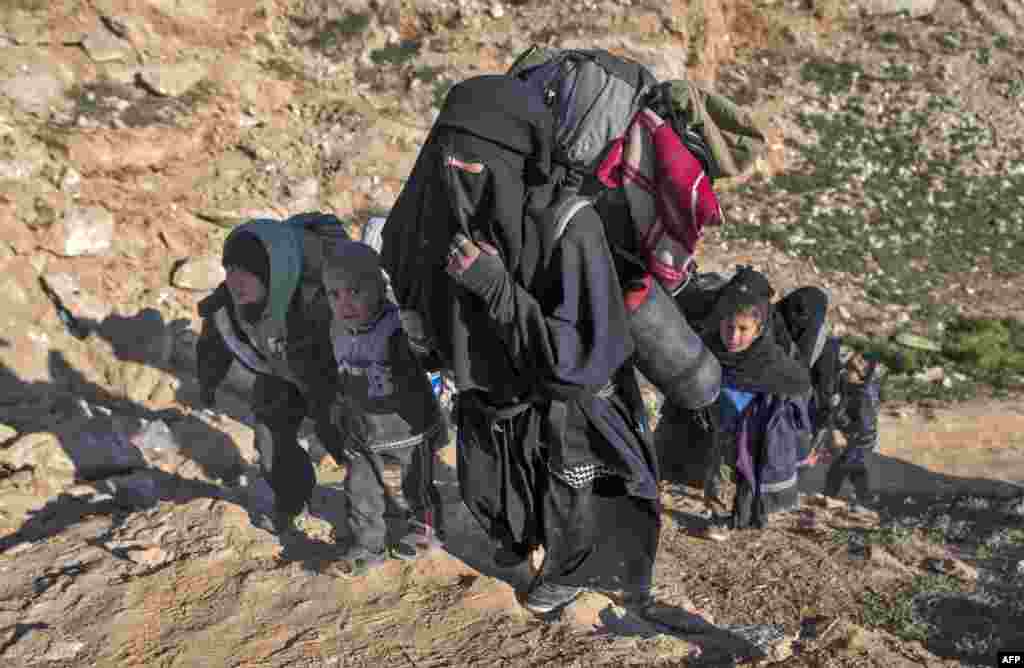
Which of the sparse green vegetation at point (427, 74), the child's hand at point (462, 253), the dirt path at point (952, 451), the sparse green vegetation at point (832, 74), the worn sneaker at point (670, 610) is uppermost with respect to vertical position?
the sparse green vegetation at point (832, 74)

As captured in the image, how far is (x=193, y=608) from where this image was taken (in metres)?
3.26

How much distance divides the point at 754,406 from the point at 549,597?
4.66 feet

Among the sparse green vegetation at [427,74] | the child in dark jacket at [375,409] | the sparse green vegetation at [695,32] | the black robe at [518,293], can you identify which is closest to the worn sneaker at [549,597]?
the black robe at [518,293]

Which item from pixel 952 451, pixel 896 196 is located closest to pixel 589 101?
pixel 952 451

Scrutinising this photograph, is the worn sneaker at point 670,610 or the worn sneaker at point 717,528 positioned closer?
the worn sneaker at point 670,610

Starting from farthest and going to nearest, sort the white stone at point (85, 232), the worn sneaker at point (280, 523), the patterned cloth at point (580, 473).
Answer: the white stone at point (85, 232) → the worn sneaker at point (280, 523) → the patterned cloth at point (580, 473)

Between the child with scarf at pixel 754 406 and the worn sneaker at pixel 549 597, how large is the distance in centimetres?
122

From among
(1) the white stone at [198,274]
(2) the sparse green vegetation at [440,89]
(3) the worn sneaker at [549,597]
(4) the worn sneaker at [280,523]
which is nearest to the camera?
(3) the worn sneaker at [549,597]

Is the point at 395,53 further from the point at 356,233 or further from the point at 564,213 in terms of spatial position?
the point at 564,213

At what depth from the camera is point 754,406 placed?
13.3 feet

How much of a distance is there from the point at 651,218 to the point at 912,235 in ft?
31.6

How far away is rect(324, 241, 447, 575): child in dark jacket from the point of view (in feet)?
10.4

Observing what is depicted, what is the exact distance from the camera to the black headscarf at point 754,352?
3.67m

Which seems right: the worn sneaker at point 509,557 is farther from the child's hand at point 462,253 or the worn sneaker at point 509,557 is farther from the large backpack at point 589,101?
the large backpack at point 589,101
